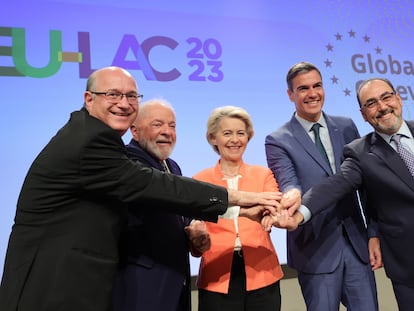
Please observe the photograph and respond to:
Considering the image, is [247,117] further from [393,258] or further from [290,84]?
[393,258]

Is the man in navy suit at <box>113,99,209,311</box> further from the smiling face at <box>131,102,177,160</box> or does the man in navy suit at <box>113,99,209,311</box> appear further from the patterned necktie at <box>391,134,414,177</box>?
the patterned necktie at <box>391,134,414,177</box>

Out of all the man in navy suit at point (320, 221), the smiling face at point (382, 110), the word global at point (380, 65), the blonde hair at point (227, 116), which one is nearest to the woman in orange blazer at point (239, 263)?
the blonde hair at point (227, 116)

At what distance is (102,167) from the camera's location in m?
1.50

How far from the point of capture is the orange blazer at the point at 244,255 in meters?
1.98

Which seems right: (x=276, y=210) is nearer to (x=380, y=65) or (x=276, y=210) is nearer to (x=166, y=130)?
(x=166, y=130)

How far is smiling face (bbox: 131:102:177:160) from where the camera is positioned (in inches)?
75.5

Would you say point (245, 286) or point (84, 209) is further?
point (245, 286)

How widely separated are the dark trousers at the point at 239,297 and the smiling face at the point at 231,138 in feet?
1.53

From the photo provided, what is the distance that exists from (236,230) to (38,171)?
3.02ft

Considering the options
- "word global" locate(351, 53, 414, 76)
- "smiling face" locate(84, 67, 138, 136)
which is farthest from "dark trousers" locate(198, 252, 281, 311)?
"word global" locate(351, 53, 414, 76)

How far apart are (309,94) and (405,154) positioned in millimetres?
569

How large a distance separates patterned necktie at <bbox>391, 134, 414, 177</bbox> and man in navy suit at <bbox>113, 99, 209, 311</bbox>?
0.96m

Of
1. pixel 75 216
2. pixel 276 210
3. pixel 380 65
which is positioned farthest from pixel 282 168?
pixel 380 65

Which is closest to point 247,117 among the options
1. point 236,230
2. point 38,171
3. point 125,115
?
point 236,230
